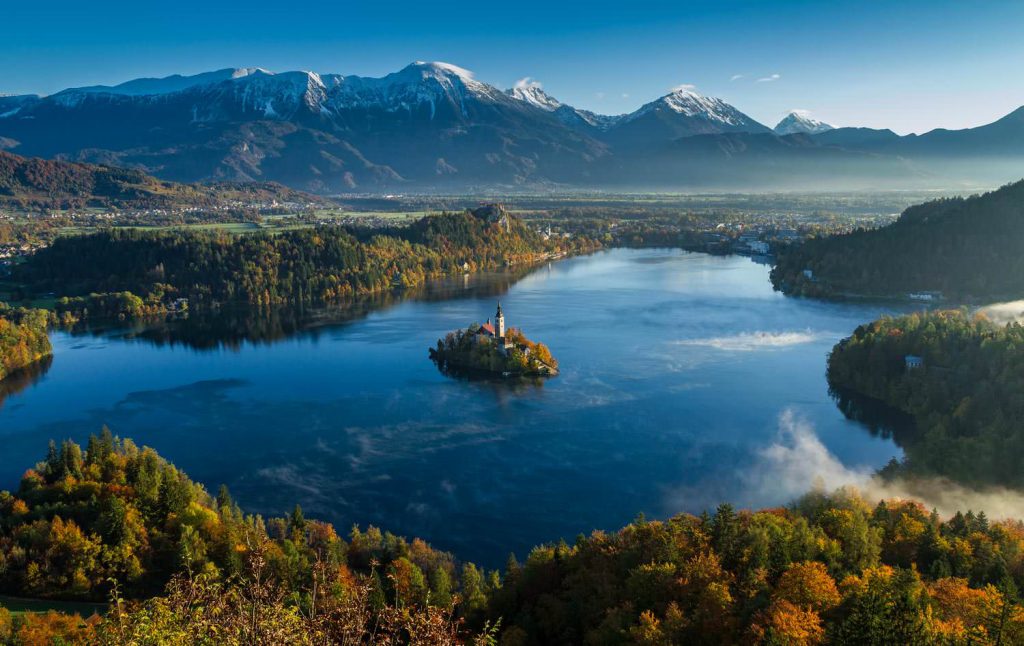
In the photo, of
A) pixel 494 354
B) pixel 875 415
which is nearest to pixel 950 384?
pixel 875 415

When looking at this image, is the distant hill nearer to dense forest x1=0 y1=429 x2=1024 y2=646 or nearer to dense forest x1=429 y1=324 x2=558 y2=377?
dense forest x1=429 y1=324 x2=558 y2=377

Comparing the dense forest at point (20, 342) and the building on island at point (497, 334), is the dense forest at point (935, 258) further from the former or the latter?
the dense forest at point (20, 342)

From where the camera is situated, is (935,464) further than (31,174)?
No

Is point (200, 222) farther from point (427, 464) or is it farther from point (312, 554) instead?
point (312, 554)

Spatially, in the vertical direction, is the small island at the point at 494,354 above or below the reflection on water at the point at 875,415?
above

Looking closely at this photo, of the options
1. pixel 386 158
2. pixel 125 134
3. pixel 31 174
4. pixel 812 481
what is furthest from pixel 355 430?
pixel 125 134

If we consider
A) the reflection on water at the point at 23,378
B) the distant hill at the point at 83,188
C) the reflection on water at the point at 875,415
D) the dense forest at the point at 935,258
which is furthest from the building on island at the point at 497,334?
the distant hill at the point at 83,188

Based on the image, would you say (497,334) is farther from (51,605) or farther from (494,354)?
(51,605)
